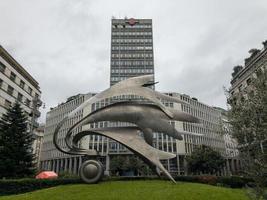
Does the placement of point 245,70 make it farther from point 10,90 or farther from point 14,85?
point 10,90

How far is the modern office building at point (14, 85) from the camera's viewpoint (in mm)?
43719

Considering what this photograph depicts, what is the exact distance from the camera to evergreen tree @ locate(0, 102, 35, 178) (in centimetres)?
3003

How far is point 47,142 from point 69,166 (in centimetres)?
1634

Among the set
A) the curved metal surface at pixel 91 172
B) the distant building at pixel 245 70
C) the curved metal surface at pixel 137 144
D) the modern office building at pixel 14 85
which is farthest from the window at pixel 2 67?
the distant building at pixel 245 70

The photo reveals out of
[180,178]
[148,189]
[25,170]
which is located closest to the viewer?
[148,189]

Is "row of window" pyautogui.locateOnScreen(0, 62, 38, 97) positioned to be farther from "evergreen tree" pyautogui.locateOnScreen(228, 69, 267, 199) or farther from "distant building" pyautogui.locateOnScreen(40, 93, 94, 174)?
"evergreen tree" pyautogui.locateOnScreen(228, 69, 267, 199)

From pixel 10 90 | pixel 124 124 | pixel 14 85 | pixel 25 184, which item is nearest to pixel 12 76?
pixel 14 85

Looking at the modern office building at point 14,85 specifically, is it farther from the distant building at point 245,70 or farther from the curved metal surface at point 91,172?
the distant building at point 245,70

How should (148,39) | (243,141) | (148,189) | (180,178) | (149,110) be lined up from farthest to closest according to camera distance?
(148,39) < (180,178) < (149,110) < (148,189) < (243,141)

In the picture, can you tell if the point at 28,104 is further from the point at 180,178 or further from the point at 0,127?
the point at 180,178

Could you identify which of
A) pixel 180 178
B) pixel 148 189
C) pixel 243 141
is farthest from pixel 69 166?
pixel 243 141

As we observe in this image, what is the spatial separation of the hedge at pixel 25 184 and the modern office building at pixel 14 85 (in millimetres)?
15948

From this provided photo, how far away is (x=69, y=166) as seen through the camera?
76.5m

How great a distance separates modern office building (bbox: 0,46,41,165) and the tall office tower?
3293cm
